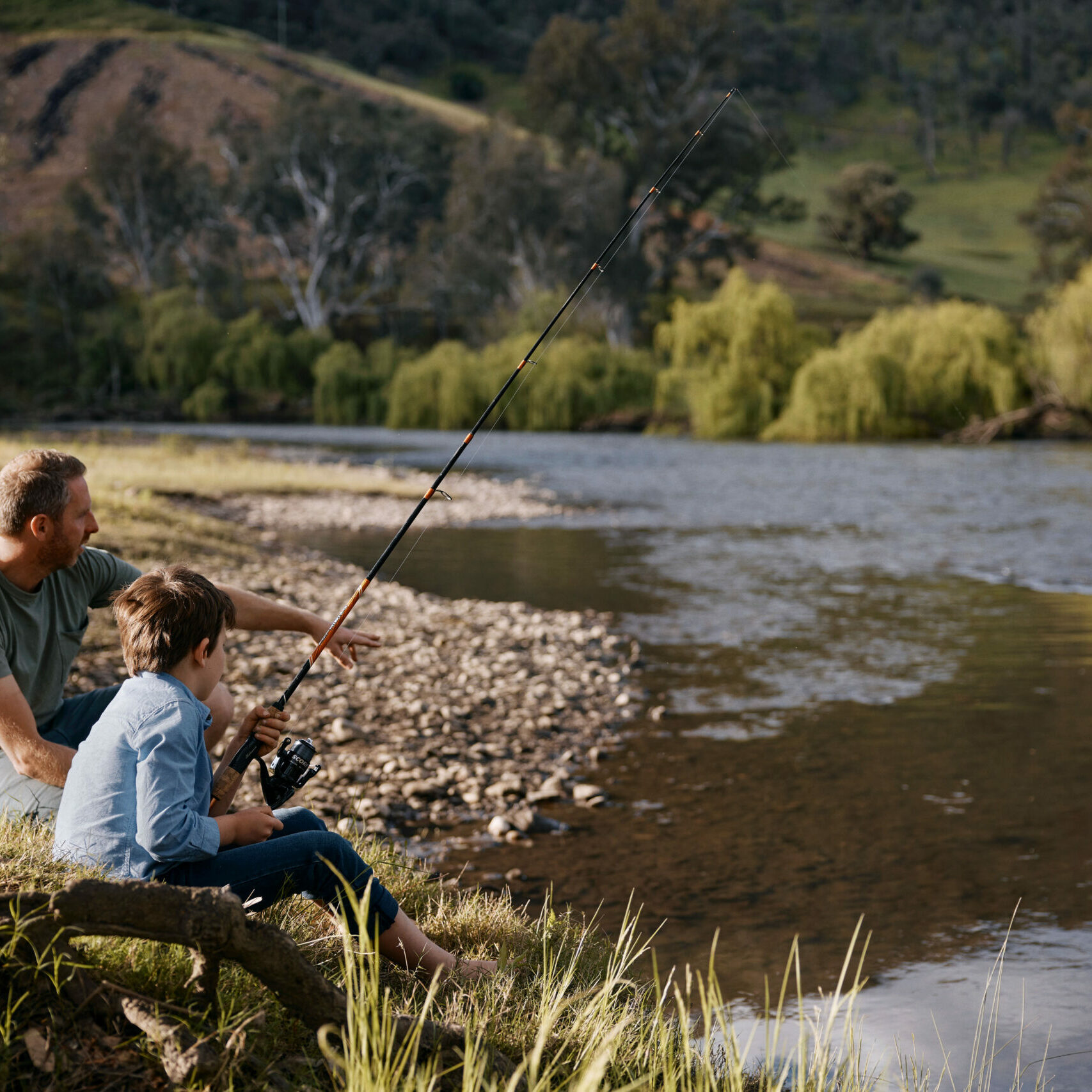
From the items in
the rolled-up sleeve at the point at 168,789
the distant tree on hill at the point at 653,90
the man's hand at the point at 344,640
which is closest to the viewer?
the rolled-up sleeve at the point at 168,789

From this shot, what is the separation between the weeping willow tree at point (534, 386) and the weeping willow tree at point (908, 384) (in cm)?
1024

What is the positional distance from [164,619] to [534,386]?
139 feet

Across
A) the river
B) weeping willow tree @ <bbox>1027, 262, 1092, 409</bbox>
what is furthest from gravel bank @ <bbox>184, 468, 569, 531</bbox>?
weeping willow tree @ <bbox>1027, 262, 1092, 409</bbox>

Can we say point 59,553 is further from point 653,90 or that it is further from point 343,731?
point 653,90

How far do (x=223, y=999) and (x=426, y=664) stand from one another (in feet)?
18.9

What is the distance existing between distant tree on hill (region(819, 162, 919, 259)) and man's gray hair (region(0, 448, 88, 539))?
76.7 meters

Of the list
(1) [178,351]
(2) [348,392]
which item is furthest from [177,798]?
(1) [178,351]

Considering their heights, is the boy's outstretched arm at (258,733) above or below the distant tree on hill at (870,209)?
below

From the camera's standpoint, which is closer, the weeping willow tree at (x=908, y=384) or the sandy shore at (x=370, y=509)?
the sandy shore at (x=370, y=509)

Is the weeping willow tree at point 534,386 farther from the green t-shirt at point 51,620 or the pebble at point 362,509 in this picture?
the green t-shirt at point 51,620

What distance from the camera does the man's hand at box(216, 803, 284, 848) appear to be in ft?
9.69

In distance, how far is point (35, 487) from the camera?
3.39 metres

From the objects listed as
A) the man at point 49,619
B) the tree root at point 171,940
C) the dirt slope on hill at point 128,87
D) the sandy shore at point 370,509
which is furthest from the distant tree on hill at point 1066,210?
the tree root at point 171,940

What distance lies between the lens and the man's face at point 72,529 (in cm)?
345
